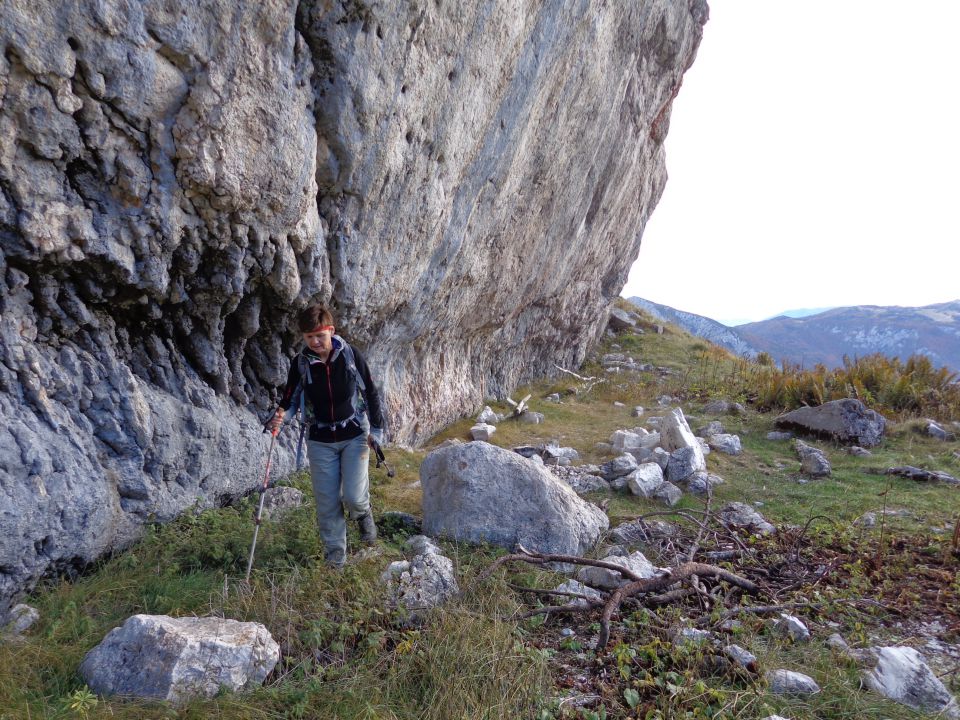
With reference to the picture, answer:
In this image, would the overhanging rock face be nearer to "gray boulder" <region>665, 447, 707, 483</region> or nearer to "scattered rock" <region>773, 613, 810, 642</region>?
"gray boulder" <region>665, 447, 707, 483</region>

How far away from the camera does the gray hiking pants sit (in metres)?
4.34

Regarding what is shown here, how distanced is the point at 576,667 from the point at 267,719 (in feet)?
5.46

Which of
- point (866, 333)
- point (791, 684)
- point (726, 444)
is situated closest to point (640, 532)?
point (791, 684)

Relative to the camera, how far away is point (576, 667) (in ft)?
10.8

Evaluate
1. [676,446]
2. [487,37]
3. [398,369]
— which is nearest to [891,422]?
[676,446]

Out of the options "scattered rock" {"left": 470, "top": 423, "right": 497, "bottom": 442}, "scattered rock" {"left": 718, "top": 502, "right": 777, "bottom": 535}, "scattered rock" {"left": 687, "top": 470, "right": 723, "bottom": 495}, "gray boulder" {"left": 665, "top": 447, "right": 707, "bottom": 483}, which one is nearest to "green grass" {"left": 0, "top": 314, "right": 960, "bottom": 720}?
"scattered rock" {"left": 718, "top": 502, "right": 777, "bottom": 535}

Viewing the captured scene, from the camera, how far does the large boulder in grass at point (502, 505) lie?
193 inches

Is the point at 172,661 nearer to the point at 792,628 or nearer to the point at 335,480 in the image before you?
the point at 335,480

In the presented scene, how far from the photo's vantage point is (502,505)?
5.02 meters

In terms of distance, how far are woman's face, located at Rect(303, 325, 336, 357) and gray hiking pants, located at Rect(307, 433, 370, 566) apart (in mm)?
705

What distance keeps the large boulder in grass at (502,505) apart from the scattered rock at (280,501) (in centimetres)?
124

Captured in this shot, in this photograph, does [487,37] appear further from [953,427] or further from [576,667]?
[953,427]

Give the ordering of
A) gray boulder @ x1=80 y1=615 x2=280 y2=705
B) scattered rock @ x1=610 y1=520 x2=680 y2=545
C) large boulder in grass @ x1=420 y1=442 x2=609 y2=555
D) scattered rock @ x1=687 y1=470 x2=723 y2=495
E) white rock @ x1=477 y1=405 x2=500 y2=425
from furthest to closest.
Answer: white rock @ x1=477 y1=405 x2=500 y2=425
scattered rock @ x1=687 y1=470 x2=723 y2=495
scattered rock @ x1=610 y1=520 x2=680 y2=545
large boulder in grass @ x1=420 y1=442 x2=609 y2=555
gray boulder @ x1=80 y1=615 x2=280 y2=705

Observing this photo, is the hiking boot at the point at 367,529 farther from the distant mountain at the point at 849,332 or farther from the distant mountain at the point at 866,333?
the distant mountain at the point at 866,333
